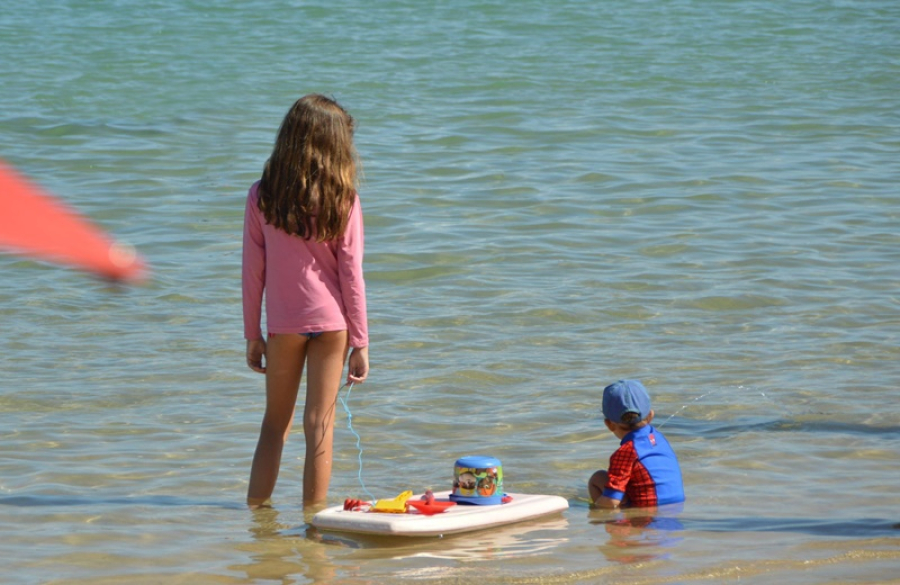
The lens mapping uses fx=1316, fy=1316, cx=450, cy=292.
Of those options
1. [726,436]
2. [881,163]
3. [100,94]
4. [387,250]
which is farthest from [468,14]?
[726,436]

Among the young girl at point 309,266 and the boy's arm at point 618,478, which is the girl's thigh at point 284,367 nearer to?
the young girl at point 309,266

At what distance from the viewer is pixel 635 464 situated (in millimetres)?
5086

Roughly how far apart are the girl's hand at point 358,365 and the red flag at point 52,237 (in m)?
3.04

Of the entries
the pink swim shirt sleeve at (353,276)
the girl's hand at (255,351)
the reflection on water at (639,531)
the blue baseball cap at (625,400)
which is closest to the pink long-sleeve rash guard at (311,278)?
the pink swim shirt sleeve at (353,276)

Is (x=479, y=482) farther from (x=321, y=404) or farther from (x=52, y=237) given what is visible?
(x=52, y=237)

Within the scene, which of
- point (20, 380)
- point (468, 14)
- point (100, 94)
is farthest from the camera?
point (468, 14)

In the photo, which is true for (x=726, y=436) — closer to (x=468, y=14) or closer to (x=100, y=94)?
(x=100, y=94)

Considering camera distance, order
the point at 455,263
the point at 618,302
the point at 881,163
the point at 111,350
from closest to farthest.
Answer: the point at 111,350, the point at 618,302, the point at 455,263, the point at 881,163

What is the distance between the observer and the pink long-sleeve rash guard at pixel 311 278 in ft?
15.7

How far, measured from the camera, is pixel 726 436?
20.2 feet

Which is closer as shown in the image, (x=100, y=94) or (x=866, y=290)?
(x=866, y=290)

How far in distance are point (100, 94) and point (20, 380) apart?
441 inches

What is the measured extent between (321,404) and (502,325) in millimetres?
3206

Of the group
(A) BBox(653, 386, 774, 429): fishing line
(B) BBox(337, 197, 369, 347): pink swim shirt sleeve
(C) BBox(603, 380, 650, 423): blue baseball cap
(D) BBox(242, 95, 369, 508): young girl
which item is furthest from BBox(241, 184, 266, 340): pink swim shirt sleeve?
(A) BBox(653, 386, 774, 429): fishing line
